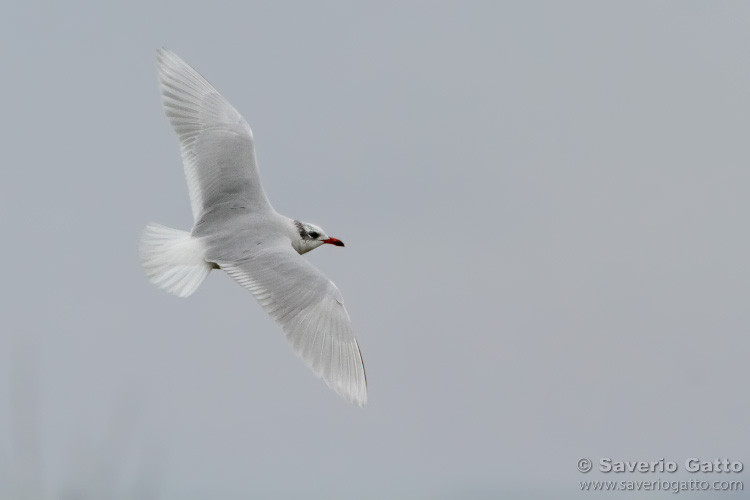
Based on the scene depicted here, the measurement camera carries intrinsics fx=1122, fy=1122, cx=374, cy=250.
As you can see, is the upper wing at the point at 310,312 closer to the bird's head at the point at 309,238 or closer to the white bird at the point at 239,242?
the white bird at the point at 239,242

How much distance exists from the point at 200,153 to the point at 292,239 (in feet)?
3.12

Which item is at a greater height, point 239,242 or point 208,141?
point 208,141

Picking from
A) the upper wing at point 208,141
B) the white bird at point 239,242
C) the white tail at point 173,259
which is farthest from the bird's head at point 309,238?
the white tail at point 173,259

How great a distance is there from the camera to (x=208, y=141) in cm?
711

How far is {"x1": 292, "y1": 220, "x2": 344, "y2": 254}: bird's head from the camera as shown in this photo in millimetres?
6672

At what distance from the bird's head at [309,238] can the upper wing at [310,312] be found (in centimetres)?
63

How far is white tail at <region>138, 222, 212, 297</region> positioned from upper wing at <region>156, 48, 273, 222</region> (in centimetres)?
35

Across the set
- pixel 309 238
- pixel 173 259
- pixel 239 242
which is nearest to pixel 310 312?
pixel 239 242

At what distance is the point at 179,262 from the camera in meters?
6.18

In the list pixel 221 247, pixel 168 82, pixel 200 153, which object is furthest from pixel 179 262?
pixel 168 82

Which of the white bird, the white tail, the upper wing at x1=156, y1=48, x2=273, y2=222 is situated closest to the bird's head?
the white bird

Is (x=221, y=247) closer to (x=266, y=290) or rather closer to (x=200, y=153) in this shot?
(x=266, y=290)

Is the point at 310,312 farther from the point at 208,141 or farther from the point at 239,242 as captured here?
the point at 208,141

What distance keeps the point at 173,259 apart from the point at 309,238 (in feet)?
2.99
